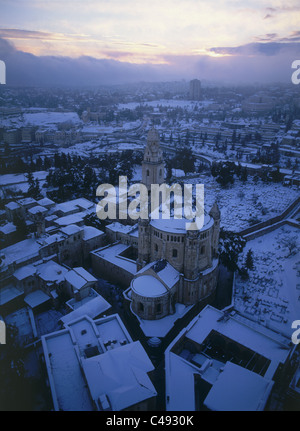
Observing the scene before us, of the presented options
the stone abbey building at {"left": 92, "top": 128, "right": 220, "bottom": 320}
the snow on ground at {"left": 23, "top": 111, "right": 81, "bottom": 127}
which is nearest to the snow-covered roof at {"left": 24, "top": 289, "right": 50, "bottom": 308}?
the stone abbey building at {"left": 92, "top": 128, "right": 220, "bottom": 320}

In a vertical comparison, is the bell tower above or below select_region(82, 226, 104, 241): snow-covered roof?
above

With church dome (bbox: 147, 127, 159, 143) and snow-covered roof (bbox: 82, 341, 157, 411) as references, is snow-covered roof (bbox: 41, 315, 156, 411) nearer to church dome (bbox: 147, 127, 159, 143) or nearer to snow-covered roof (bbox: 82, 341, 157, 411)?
snow-covered roof (bbox: 82, 341, 157, 411)

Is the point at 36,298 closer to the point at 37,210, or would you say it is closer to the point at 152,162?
the point at 37,210

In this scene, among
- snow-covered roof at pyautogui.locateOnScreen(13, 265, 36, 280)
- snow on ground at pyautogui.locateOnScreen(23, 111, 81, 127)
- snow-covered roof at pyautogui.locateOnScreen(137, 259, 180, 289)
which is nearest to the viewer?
snow-covered roof at pyautogui.locateOnScreen(137, 259, 180, 289)

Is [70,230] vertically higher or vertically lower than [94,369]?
higher

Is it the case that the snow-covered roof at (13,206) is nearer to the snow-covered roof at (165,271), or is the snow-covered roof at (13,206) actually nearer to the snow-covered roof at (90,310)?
the snow-covered roof at (90,310)

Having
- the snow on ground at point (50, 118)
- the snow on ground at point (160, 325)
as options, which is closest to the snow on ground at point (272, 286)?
the snow on ground at point (160, 325)

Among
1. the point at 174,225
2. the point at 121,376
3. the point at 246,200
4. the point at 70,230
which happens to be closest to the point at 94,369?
the point at 121,376
